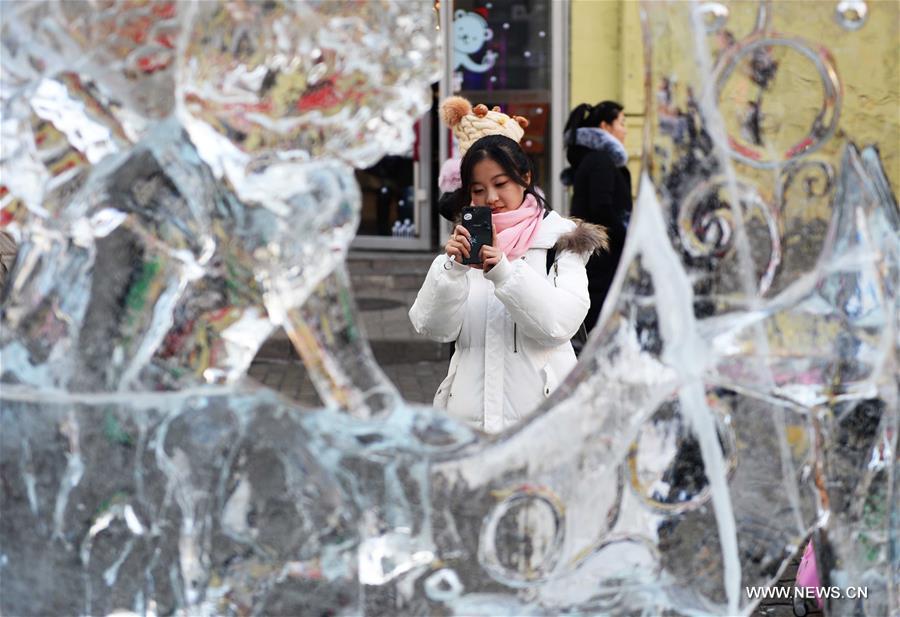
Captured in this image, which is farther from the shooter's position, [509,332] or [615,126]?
[615,126]

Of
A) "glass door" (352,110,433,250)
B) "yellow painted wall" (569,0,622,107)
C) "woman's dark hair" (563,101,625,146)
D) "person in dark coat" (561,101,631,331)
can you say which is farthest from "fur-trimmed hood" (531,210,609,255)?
"glass door" (352,110,433,250)

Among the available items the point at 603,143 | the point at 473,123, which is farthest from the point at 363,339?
the point at 603,143

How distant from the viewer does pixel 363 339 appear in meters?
2.43

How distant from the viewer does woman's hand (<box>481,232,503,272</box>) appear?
3.01 metres

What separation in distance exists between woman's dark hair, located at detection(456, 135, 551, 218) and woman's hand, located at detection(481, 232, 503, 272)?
40 centimetres

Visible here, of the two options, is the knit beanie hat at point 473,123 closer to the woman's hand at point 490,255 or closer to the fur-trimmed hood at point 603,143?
the woman's hand at point 490,255

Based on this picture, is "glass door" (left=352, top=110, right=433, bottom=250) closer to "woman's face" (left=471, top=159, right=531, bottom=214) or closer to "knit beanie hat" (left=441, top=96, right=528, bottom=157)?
"knit beanie hat" (left=441, top=96, right=528, bottom=157)

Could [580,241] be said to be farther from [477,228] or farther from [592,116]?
[592,116]

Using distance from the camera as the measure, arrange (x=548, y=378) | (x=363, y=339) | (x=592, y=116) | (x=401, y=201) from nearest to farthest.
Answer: (x=363, y=339)
(x=548, y=378)
(x=592, y=116)
(x=401, y=201)

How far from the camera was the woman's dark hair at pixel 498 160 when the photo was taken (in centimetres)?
340

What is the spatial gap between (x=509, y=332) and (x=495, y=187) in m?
0.33

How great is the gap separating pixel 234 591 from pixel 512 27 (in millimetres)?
10250

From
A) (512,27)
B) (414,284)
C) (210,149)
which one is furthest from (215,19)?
(512,27)

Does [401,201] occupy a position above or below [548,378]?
above
